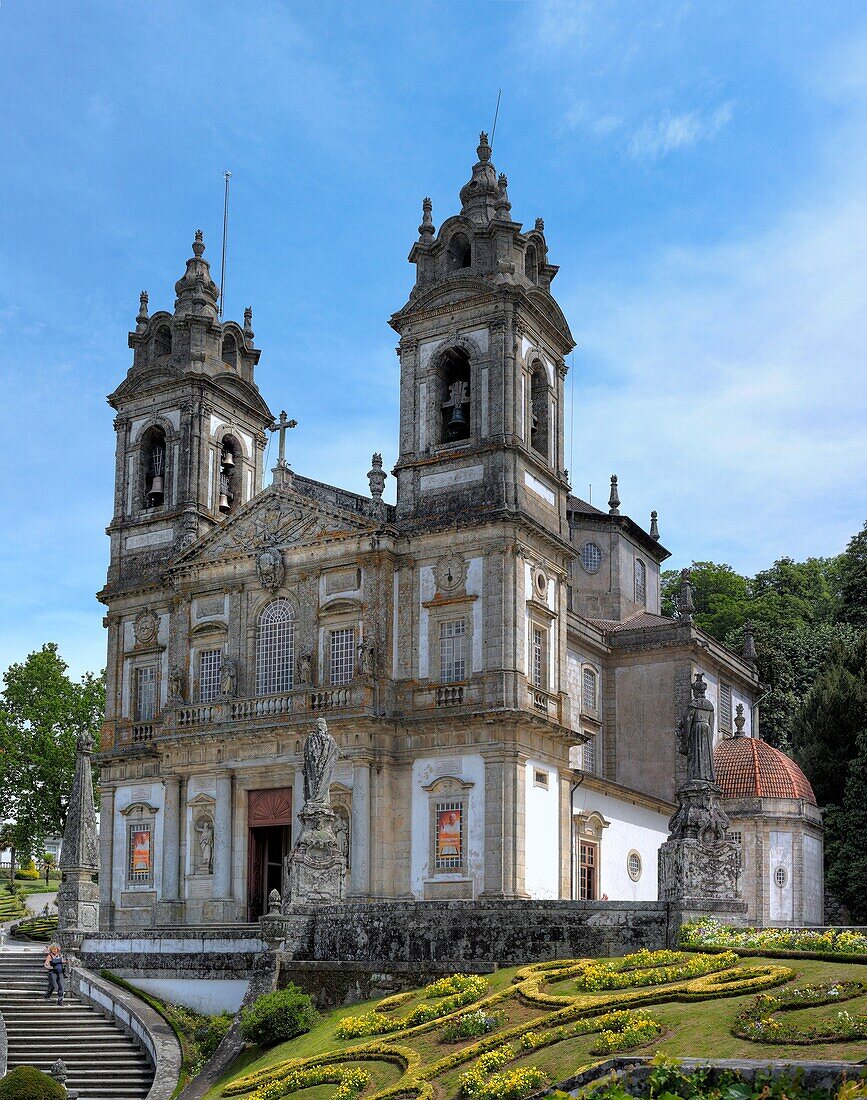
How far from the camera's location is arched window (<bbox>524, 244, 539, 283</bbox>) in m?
38.3

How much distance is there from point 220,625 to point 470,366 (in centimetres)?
1010

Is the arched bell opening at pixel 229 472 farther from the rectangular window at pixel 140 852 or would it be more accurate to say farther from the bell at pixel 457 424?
the rectangular window at pixel 140 852

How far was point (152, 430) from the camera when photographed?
142 ft

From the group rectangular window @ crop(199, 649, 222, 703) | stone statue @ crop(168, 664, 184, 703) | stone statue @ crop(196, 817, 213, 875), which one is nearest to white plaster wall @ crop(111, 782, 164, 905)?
stone statue @ crop(196, 817, 213, 875)

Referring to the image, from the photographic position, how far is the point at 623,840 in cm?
3950

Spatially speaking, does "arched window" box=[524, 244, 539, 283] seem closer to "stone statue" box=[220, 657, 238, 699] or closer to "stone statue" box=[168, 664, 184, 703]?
"stone statue" box=[220, 657, 238, 699]

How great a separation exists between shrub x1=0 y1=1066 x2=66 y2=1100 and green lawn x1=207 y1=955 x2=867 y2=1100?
2492mm

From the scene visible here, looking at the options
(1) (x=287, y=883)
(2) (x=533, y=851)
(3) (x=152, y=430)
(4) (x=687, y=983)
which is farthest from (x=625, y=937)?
(3) (x=152, y=430)

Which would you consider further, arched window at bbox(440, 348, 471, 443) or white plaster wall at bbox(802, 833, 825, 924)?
white plaster wall at bbox(802, 833, 825, 924)

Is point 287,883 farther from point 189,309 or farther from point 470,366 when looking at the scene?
point 189,309

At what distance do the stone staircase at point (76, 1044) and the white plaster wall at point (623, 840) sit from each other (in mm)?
14498

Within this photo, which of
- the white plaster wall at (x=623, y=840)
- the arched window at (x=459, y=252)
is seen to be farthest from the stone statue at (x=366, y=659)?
the arched window at (x=459, y=252)

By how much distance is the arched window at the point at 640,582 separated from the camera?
50.0 metres

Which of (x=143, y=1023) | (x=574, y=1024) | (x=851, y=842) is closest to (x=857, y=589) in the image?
(x=851, y=842)
